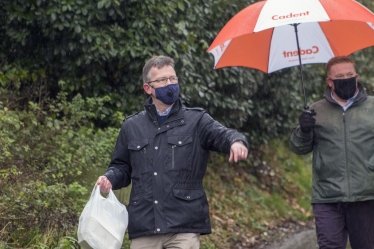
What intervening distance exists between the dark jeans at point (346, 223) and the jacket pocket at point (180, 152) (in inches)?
56.6

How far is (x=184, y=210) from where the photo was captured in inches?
192

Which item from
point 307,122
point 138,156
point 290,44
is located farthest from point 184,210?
point 290,44

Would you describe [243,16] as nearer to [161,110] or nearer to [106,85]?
[161,110]

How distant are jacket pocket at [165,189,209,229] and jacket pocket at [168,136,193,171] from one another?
0.17 m

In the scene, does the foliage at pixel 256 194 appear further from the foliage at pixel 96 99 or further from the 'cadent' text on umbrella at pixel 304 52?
the 'cadent' text on umbrella at pixel 304 52

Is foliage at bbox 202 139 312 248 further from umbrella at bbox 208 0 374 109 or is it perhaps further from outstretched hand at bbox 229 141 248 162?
outstretched hand at bbox 229 141 248 162

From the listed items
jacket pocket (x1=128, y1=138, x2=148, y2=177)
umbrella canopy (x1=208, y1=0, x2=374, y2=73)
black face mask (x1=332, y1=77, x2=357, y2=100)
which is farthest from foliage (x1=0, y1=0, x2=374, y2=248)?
black face mask (x1=332, y1=77, x2=357, y2=100)

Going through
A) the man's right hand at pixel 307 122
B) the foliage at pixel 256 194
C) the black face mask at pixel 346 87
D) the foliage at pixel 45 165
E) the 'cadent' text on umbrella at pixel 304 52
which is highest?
the 'cadent' text on umbrella at pixel 304 52

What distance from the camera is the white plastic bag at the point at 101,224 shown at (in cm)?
485

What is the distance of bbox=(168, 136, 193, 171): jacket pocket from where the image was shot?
Result: 4.95 metres

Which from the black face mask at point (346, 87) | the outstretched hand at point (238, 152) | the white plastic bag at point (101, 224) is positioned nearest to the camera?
the outstretched hand at point (238, 152)

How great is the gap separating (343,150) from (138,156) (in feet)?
5.65

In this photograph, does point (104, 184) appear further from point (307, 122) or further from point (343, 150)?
point (343, 150)

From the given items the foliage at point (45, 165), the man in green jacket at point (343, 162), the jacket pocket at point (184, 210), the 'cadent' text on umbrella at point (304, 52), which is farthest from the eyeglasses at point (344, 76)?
the foliage at point (45, 165)
